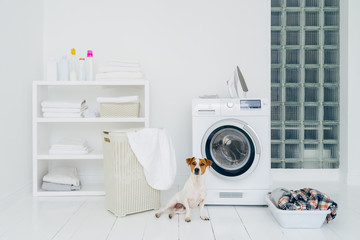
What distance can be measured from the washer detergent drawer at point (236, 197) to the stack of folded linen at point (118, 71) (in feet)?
3.72

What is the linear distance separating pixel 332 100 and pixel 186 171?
5.34ft

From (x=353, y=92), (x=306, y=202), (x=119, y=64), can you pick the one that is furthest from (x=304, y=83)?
(x=119, y=64)

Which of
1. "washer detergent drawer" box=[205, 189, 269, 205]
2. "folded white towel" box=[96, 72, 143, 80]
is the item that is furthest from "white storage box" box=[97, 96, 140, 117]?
"washer detergent drawer" box=[205, 189, 269, 205]

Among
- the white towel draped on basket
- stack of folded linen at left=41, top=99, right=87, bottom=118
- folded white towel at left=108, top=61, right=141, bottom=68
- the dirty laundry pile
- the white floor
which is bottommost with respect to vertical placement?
the white floor

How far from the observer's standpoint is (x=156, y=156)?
7.22ft

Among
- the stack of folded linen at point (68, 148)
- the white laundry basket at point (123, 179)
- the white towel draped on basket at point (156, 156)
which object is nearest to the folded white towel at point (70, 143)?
the stack of folded linen at point (68, 148)

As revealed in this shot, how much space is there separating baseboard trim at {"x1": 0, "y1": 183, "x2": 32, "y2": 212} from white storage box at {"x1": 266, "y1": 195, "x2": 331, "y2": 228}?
1812 millimetres

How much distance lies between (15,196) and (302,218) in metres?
1.99

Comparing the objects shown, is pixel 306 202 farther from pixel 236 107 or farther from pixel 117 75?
pixel 117 75

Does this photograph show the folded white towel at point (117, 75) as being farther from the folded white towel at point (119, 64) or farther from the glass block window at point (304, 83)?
the glass block window at point (304, 83)

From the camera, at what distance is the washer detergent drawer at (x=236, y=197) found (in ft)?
7.66

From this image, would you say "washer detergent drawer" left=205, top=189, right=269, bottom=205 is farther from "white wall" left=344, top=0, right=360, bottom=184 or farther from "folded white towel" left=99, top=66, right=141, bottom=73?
"white wall" left=344, top=0, right=360, bottom=184

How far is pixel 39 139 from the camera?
107 inches

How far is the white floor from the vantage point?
1781 millimetres
